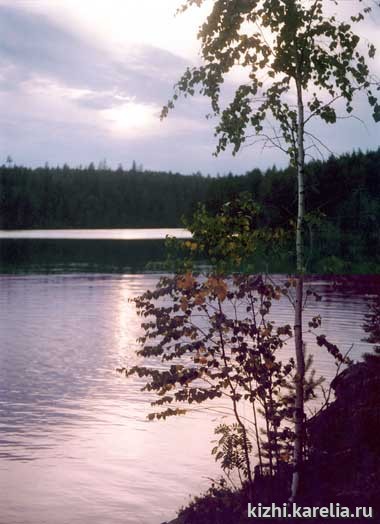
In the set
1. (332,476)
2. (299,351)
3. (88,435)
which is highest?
(299,351)

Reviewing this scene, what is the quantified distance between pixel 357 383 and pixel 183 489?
12.4ft

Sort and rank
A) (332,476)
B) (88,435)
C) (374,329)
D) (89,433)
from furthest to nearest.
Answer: (89,433) < (88,435) < (374,329) < (332,476)

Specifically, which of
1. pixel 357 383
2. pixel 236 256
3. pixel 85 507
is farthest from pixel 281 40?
pixel 85 507

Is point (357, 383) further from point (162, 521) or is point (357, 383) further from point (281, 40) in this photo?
point (281, 40)

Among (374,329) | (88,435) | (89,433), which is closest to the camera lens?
(374,329)

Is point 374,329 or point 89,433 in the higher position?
point 374,329

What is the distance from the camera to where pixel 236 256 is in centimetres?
1005

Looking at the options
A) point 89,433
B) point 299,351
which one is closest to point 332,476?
point 299,351

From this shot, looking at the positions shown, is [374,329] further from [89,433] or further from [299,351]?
[89,433]

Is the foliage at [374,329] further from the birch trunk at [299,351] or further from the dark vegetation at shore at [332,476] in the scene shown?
the birch trunk at [299,351]

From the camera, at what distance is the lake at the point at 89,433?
13.6 m

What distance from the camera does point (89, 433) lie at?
18.1 m

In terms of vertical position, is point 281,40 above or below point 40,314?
above

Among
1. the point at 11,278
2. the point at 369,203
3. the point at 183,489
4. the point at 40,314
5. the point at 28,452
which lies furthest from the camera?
the point at 369,203
